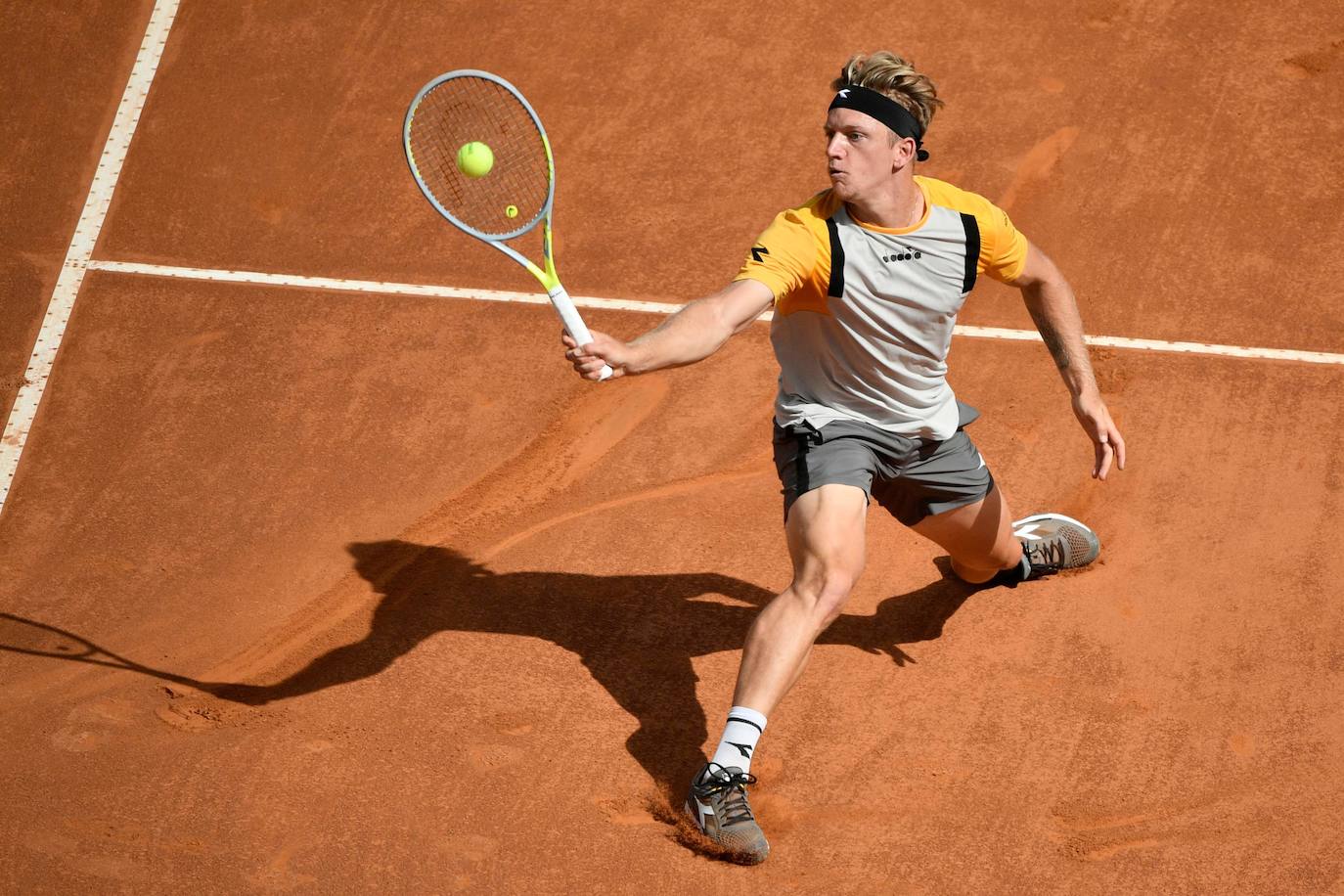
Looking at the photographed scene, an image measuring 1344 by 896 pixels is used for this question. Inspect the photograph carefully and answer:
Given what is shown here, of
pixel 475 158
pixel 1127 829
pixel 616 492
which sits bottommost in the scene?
pixel 1127 829

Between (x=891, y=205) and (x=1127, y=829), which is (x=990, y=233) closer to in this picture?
(x=891, y=205)

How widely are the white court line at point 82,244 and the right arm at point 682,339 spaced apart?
3.57 m

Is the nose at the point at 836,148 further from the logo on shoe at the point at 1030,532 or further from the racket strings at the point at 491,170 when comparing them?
the logo on shoe at the point at 1030,532

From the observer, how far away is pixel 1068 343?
4.86 meters

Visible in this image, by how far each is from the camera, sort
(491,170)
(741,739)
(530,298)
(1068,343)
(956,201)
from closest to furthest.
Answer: (741,739) → (956,201) → (1068,343) → (491,170) → (530,298)

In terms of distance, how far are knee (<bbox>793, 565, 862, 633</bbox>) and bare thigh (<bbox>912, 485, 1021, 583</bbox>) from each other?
78cm

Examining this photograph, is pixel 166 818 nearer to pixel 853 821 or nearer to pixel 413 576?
pixel 413 576

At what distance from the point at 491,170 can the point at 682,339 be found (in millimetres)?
1651

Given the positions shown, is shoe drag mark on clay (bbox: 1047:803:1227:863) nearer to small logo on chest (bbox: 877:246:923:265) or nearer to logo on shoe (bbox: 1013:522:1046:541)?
logo on shoe (bbox: 1013:522:1046:541)

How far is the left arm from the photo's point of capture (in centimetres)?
470

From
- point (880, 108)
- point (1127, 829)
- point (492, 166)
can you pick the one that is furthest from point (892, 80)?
point (1127, 829)

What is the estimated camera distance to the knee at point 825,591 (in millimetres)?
4305

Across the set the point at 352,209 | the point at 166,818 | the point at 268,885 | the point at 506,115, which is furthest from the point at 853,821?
the point at 352,209

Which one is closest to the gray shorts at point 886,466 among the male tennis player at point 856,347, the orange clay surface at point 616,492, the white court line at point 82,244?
the male tennis player at point 856,347
